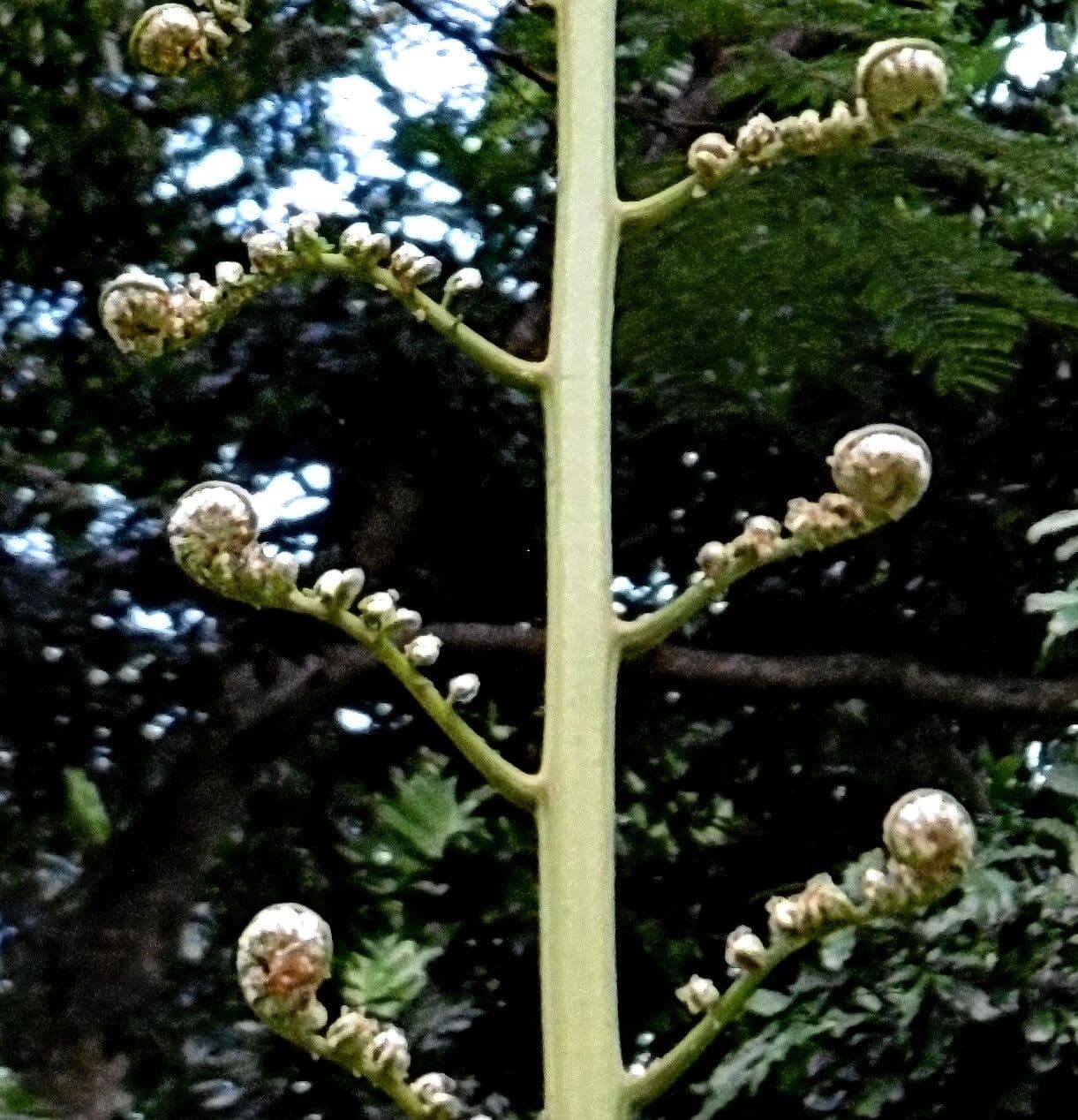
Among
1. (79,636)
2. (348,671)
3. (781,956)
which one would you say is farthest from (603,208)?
(79,636)

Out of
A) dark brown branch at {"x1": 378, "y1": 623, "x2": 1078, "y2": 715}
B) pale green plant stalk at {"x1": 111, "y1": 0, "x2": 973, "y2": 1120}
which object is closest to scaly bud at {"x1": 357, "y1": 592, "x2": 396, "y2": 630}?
pale green plant stalk at {"x1": 111, "y1": 0, "x2": 973, "y2": 1120}

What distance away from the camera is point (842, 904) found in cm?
34

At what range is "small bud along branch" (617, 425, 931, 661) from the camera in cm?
35

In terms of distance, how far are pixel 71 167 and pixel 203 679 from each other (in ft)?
1.55

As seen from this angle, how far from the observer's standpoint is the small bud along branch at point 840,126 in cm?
38

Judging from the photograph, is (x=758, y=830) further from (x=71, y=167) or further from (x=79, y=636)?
(x=71, y=167)

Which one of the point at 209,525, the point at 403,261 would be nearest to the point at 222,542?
the point at 209,525

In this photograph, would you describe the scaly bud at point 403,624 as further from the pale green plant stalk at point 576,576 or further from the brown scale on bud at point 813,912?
the brown scale on bud at point 813,912

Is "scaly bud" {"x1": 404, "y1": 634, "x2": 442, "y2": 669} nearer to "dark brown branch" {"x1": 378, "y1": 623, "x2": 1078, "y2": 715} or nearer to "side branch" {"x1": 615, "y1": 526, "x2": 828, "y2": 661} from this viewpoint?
"side branch" {"x1": 615, "y1": 526, "x2": 828, "y2": 661}

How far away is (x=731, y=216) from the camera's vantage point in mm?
875

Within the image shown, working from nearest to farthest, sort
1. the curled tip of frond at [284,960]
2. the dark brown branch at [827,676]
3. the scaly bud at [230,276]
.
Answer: the curled tip of frond at [284,960] < the scaly bud at [230,276] < the dark brown branch at [827,676]

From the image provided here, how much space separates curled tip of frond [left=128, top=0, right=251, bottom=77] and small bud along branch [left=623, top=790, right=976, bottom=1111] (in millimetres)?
285

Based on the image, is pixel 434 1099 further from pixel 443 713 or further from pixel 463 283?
pixel 463 283

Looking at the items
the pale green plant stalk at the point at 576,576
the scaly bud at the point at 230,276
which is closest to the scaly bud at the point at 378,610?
the pale green plant stalk at the point at 576,576
